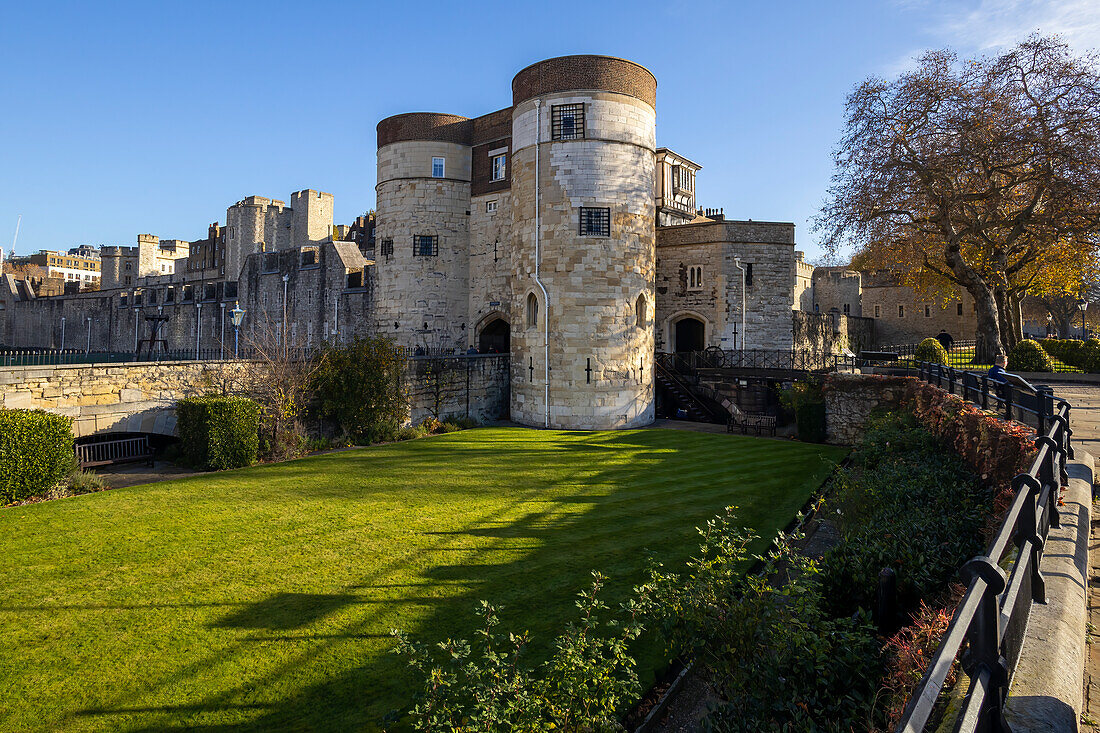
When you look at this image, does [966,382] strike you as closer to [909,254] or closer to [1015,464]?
[1015,464]

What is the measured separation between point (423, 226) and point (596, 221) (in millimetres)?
10403

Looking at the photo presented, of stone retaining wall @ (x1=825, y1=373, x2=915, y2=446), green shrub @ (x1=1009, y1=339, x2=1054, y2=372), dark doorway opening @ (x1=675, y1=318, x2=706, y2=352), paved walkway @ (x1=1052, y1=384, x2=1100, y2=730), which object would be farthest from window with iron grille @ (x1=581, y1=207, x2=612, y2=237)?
green shrub @ (x1=1009, y1=339, x2=1054, y2=372)

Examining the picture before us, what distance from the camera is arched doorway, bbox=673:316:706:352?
2955cm

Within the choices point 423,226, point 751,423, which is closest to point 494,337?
point 423,226

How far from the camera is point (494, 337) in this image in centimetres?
2859

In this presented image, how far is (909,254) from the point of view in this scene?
28219 millimetres

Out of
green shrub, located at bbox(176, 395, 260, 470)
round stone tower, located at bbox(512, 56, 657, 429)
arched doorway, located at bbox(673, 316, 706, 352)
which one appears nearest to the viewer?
green shrub, located at bbox(176, 395, 260, 470)

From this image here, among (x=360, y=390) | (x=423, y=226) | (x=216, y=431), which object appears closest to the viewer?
(x=216, y=431)

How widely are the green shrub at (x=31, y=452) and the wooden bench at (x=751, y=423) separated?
17716mm

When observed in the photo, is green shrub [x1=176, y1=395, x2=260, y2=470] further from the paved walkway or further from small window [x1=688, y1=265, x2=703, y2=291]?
small window [x1=688, y1=265, x2=703, y2=291]

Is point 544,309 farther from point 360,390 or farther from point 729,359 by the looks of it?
point 729,359

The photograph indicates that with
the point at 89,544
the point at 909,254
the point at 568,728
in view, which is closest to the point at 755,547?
the point at 568,728

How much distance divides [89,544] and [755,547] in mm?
9945

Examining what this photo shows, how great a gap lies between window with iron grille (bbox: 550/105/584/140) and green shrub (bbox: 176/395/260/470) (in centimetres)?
1346
